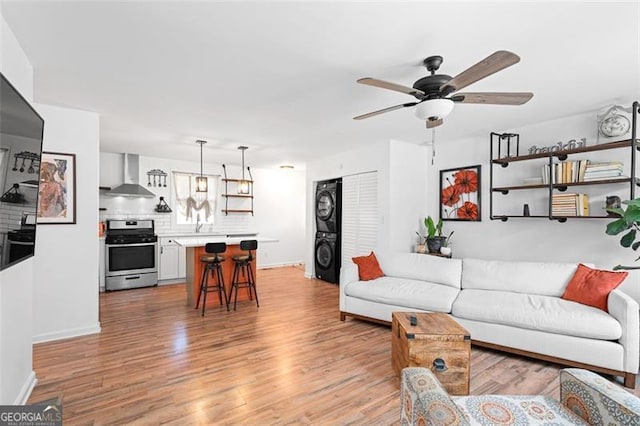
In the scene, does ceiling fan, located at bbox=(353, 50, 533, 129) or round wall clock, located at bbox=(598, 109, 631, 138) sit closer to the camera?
ceiling fan, located at bbox=(353, 50, 533, 129)

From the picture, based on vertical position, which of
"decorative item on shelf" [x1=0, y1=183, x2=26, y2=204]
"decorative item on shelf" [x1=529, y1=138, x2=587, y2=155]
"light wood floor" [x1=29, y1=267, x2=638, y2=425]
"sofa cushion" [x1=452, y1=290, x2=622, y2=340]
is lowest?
"light wood floor" [x1=29, y1=267, x2=638, y2=425]

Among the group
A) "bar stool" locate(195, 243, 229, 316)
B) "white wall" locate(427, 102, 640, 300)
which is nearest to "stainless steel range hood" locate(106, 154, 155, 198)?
"bar stool" locate(195, 243, 229, 316)

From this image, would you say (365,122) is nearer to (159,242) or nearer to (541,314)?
(541,314)

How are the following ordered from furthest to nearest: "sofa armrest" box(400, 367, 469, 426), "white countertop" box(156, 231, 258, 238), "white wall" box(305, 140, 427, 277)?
"white countertop" box(156, 231, 258, 238) < "white wall" box(305, 140, 427, 277) < "sofa armrest" box(400, 367, 469, 426)

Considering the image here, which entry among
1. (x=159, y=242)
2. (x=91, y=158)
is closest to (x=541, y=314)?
(x=91, y=158)

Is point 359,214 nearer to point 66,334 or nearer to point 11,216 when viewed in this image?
point 66,334

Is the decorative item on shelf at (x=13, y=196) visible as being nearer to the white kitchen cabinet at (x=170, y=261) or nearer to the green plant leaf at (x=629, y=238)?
the white kitchen cabinet at (x=170, y=261)

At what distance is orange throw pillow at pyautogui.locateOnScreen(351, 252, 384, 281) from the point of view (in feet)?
13.0

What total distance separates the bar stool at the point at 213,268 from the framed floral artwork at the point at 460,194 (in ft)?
11.5

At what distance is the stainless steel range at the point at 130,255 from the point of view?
524 cm

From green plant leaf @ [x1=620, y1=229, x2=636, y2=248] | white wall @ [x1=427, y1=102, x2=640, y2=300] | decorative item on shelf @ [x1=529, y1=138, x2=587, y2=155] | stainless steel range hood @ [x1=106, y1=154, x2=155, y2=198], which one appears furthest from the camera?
stainless steel range hood @ [x1=106, y1=154, x2=155, y2=198]

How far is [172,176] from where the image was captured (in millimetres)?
6332

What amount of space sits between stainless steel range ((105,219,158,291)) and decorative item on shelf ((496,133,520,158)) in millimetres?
5903

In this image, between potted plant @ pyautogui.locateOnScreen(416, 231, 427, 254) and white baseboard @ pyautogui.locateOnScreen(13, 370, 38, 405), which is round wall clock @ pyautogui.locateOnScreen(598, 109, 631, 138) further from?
white baseboard @ pyautogui.locateOnScreen(13, 370, 38, 405)
